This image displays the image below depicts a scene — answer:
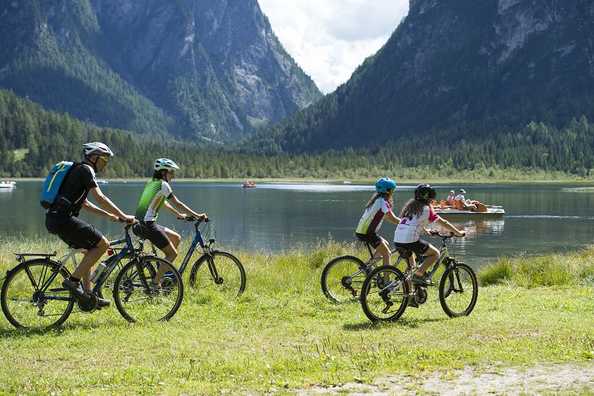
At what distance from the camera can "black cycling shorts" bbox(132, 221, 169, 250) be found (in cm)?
1427

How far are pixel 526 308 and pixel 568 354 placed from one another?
466 cm

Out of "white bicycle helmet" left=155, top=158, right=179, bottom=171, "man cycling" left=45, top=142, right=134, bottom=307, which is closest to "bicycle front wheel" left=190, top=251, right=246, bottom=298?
"white bicycle helmet" left=155, top=158, right=179, bottom=171

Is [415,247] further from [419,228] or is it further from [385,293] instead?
[385,293]

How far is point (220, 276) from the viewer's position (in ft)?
52.4

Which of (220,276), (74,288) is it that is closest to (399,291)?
(220,276)

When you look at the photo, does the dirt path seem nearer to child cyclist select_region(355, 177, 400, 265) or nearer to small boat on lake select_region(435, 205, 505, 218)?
child cyclist select_region(355, 177, 400, 265)

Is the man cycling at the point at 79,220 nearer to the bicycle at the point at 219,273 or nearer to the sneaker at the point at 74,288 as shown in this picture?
the sneaker at the point at 74,288

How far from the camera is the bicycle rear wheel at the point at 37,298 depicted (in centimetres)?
1191

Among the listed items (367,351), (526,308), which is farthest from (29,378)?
(526,308)

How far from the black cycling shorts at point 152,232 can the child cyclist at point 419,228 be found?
15.5ft

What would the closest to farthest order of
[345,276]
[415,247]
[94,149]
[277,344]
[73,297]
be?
[277,344] → [94,149] → [73,297] → [415,247] → [345,276]

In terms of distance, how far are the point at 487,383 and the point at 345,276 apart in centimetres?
611

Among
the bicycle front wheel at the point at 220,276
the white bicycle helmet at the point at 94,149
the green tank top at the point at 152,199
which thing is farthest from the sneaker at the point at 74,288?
the bicycle front wheel at the point at 220,276

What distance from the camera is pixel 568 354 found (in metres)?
10.2
